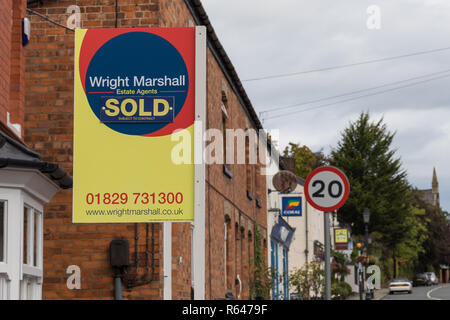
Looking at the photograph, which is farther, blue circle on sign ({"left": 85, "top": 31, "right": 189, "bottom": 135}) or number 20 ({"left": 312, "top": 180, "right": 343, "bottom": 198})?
number 20 ({"left": 312, "top": 180, "right": 343, "bottom": 198})

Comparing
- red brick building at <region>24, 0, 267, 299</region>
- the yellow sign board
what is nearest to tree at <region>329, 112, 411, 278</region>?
the yellow sign board

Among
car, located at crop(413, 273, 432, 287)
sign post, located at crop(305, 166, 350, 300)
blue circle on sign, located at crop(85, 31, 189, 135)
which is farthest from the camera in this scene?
car, located at crop(413, 273, 432, 287)

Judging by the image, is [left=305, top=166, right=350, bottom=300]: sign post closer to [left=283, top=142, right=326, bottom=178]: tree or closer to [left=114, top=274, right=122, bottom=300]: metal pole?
[left=114, top=274, right=122, bottom=300]: metal pole

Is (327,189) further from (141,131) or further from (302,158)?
(302,158)

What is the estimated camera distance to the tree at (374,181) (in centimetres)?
6725

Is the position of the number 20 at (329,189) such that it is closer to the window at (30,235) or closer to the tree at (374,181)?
the window at (30,235)

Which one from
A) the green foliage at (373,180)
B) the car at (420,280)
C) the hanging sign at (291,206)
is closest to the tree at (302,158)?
the green foliage at (373,180)

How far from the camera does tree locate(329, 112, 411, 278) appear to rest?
221 feet

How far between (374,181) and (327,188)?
5891cm

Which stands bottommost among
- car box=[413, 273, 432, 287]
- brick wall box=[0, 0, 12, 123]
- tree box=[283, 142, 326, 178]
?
car box=[413, 273, 432, 287]

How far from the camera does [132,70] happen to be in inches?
250

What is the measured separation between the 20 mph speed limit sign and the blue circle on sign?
5388 mm

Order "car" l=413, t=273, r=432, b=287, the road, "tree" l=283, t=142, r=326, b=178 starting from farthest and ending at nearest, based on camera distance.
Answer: "car" l=413, t=273, r=432, b=287 → "tree" l=283, t=142, r=326, b=178 → the road

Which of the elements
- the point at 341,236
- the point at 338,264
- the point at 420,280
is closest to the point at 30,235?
the point at 341,236
